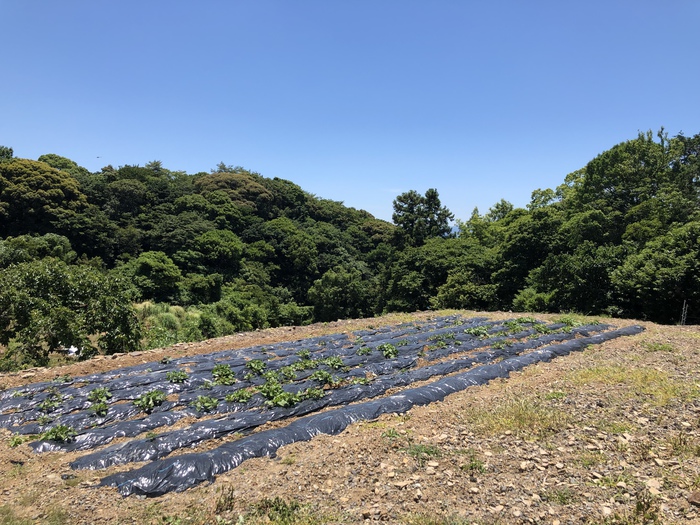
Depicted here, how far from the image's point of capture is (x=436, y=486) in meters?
4.40

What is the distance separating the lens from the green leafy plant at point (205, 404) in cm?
729

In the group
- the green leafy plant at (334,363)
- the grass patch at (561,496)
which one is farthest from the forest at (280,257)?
the grass patch at (561,496)

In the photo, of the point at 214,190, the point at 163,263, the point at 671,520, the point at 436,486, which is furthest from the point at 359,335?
the point at 214,190

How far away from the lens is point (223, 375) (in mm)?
8867

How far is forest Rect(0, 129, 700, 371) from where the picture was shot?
12352 mm

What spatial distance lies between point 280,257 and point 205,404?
100 feet

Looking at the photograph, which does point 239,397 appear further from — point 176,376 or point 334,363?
point 334,363

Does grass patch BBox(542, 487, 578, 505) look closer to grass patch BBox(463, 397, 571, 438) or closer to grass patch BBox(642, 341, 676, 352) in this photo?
grass patch BBox(463, 397, 571, 438)

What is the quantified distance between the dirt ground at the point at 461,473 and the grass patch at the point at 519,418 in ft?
0.07

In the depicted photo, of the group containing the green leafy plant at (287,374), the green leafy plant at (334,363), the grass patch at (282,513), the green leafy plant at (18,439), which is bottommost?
the green leafy plant at (18,439)

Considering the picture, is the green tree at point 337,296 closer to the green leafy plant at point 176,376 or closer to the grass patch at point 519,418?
the green leafy plant at point 176,376

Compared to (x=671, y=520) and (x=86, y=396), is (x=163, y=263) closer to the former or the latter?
(x=86, y=396)

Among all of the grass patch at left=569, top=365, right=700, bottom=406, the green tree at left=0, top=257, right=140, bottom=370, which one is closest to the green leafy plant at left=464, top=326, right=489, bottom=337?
the grass patch at left=569, top=365, right=700, bottom=406

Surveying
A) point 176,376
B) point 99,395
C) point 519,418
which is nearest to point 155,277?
point 176,376
